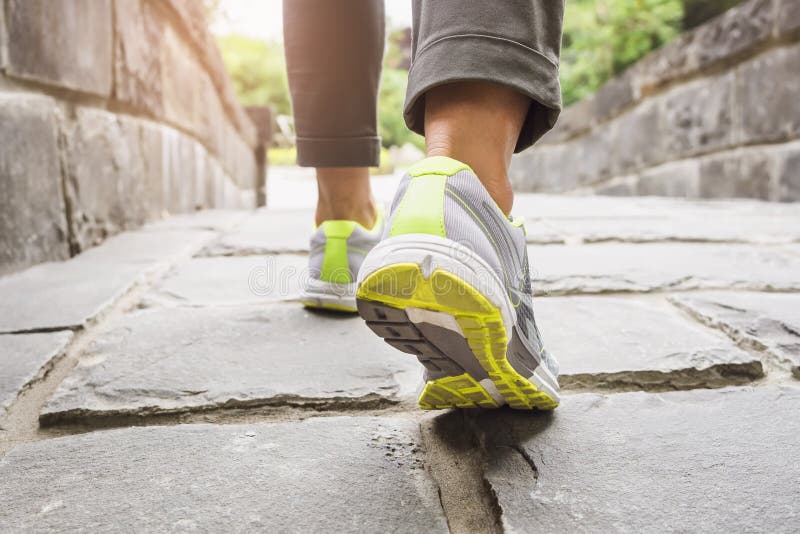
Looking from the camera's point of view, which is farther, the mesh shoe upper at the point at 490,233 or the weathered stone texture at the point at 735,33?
the weathered stone texture at the point at 735,33

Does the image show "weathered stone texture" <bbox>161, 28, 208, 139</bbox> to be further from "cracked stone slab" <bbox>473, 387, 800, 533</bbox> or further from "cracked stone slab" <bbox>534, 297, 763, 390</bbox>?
"cracked stone slab" <bbox>473, 387, 800, 533</bbox>

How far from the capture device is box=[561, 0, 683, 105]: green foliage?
478 cm

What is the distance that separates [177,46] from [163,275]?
1.88m

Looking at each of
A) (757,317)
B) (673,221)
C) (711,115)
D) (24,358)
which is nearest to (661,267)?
(757,317)

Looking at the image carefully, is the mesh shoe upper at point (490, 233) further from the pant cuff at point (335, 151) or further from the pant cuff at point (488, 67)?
the pant cuff at point (335, 151)

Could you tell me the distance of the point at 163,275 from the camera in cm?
157

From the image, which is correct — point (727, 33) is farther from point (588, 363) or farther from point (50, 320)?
point (50, 320)

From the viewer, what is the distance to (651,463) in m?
0.63

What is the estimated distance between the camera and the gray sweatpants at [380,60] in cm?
65

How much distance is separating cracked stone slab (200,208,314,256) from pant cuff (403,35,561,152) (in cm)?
106

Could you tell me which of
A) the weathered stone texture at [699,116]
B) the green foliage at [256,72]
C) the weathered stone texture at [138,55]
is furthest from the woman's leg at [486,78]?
the green foliage at [256,72]

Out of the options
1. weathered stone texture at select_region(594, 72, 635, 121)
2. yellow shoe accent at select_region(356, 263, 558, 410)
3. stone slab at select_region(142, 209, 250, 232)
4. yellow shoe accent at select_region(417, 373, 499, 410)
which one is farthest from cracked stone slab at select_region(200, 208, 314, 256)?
weathered stone texture at select_region(594, 72, 635, 121)

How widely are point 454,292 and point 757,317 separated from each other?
0.77m

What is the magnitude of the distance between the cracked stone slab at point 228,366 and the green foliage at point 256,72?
642 inches
